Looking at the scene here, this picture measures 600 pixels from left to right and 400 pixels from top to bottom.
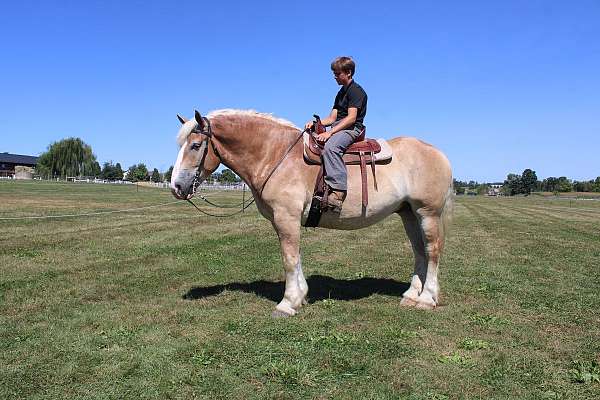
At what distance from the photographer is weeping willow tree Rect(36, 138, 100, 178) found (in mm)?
120000

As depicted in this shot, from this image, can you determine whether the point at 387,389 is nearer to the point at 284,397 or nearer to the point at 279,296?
the point at 284,397

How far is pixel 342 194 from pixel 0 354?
4.43 metres

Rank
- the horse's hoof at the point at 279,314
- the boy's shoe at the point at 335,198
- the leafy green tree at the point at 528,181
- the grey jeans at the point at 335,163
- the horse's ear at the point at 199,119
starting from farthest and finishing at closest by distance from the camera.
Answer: the leafy green tree at the point at 528,181 → the boy's shoe at the point at 335,198 → the grey jeans at the point at 335,163 → the horse's ear at the point at 199,119 → the horse's hoof at the point at 279,314

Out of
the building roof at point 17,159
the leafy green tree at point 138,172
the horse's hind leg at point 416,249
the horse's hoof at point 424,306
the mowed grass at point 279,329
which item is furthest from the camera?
the building roof at point 17,159

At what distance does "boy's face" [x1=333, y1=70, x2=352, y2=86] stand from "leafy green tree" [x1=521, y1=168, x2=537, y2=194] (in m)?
187

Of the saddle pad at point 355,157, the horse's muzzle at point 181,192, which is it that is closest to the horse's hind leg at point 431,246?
the saddle pad at point 355,157

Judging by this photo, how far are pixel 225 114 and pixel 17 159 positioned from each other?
195228 mm

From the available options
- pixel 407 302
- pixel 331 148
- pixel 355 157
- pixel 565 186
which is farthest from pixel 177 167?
pixel 565 186

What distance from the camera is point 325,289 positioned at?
8328 millimetres

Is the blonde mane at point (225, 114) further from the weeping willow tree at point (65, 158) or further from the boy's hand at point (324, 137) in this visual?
the weeping willow tree at point (65, 158)

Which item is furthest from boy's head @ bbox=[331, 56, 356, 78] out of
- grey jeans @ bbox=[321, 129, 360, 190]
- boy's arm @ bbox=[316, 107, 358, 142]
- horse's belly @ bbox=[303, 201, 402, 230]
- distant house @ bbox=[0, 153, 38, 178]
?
distant house @ bbox=[0, 153, 38, 178]

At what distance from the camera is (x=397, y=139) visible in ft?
25.0

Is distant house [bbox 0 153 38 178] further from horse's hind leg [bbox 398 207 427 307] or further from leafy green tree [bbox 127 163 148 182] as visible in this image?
horse's hind leg [bbox 398 207 427 307]

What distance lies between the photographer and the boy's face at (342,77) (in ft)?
23.0
